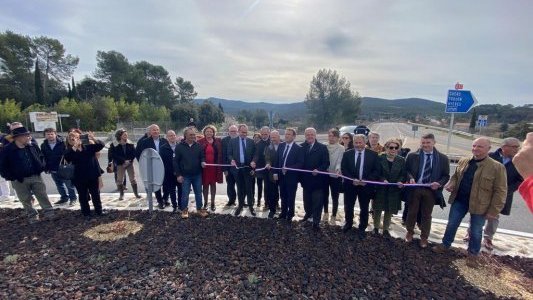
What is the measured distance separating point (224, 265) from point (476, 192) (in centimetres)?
400

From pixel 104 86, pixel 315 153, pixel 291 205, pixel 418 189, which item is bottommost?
pixel 291 205

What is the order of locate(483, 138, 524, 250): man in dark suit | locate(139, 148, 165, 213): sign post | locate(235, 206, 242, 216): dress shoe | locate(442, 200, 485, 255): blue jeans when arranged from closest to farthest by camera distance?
locate(442, 200, 485, 255): blue jeans
locate(483, 138, 524, 250): man in dark suit
locate(139, 148, 165, 213): sign post
locate(235, 206, 242, 216): dress shoe

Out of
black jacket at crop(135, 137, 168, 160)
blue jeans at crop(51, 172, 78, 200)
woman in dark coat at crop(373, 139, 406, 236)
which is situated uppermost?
black jacket at crop(135, 137, 168, 160)

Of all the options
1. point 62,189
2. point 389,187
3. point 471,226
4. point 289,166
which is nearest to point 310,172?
point 289,166

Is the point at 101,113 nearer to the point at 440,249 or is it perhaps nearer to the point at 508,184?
the point at 440,249

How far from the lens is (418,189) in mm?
4625

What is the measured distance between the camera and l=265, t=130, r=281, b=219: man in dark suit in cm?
582

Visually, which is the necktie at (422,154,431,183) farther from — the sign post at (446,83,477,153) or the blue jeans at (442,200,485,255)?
the sign post at (446,83,477,153)

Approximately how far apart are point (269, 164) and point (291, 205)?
3.27 ft

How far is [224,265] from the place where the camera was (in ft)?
12.6

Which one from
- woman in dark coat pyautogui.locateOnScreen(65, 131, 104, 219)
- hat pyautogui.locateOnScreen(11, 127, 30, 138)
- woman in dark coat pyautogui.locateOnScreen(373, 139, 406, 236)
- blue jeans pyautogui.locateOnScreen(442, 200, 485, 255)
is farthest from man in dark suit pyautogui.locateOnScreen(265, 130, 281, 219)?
hat pyautogui.locateOnScreen(11, 127, 30, 138)

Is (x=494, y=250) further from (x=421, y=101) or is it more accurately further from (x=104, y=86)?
(x=421, y=101)

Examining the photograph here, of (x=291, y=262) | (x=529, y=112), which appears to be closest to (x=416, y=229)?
(x=291, y=262)

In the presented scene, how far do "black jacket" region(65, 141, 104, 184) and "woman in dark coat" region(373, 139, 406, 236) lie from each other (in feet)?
19.1
